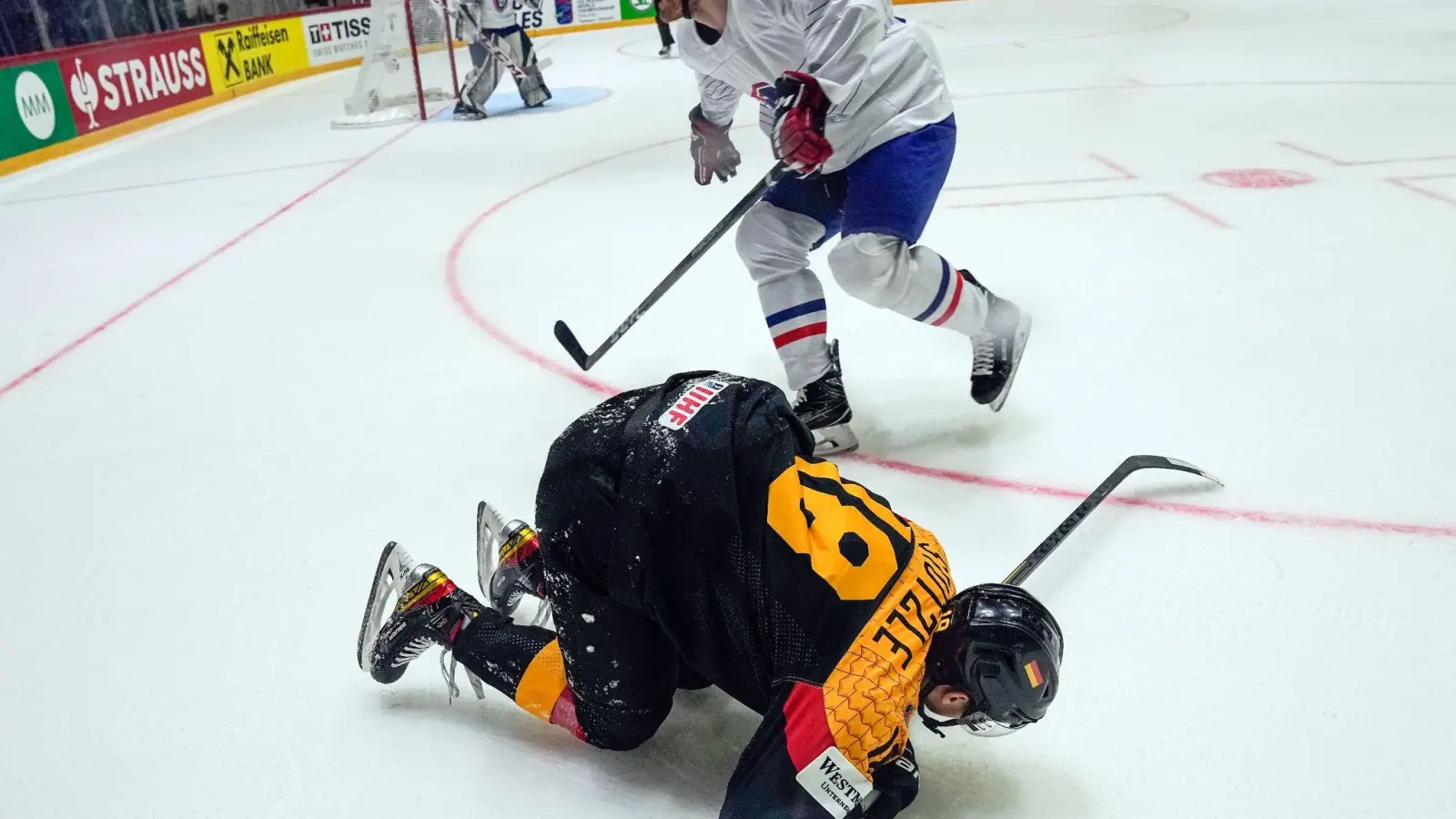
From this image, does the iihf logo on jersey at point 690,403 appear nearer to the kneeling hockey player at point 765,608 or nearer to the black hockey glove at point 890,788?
the kneeling hockey player at point 765,608

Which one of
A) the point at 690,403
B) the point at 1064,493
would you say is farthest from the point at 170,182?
the point at 690,403

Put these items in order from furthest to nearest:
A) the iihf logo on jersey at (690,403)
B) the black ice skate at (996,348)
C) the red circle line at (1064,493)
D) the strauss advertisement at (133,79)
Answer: the strauss advertisement at (133,79) < the black ice skate at (996,348) < the red circle line at (1064,493) < the iihf logo on jersey at (690,403)

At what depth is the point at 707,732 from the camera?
1322mm

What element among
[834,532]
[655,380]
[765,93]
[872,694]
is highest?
[765,93]

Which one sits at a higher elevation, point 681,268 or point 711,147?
point 711,147

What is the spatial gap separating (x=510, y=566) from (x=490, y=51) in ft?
18.0

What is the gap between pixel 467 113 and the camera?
6344mm

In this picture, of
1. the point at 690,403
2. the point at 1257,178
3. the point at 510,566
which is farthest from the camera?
the point at 1257,178

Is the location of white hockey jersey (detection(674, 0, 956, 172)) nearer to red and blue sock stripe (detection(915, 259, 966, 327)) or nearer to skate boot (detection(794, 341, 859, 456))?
red and blue sock stripe (detection(915, 259, 966, 327))

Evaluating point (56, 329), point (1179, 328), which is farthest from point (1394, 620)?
point (56, 329)

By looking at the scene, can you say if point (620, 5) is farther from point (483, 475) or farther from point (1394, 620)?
point (1394, 620)

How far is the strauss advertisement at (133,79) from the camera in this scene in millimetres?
5691

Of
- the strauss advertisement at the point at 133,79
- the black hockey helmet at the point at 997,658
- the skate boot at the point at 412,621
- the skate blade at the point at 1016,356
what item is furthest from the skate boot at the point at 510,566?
the strauss advertisement at the point at 133,79

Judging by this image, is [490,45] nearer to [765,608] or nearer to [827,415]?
[827,415]
